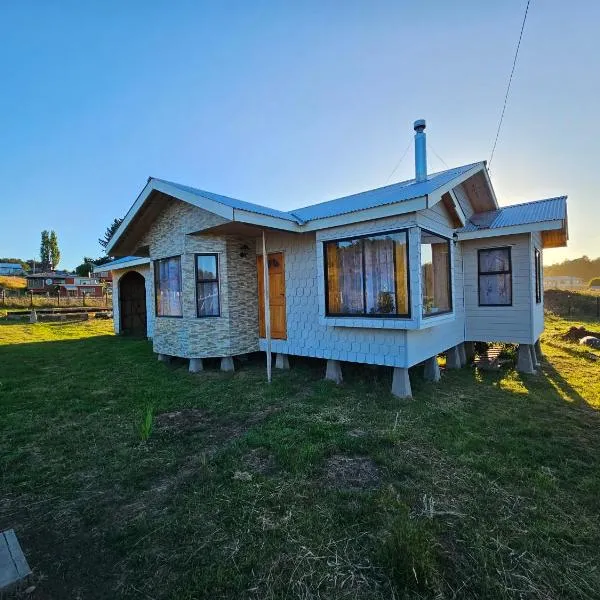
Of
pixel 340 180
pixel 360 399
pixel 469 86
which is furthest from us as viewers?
pixel 340 180

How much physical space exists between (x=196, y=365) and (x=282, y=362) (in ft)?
6.35

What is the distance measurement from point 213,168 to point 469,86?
24.6ft

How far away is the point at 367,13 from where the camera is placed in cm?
733

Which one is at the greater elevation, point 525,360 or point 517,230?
point 517,230

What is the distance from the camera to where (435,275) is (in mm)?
6289

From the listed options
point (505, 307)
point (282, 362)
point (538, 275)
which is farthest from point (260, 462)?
point (538, 275)

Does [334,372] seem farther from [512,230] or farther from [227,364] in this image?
[512,230]

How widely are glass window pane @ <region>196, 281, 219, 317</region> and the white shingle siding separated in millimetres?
5674

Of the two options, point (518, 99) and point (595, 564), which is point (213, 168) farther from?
point (595, 564)

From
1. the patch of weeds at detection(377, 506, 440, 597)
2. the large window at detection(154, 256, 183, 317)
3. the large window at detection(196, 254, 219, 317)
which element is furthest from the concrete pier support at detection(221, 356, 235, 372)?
the patch of weeds at detection(377, 506, 440, 597)

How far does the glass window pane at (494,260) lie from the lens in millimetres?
7320

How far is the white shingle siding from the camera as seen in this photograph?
7035 millimetres

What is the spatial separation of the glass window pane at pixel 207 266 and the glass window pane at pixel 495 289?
19.6 feet

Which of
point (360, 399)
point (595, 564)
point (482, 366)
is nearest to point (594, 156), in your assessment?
point (482, 366)
